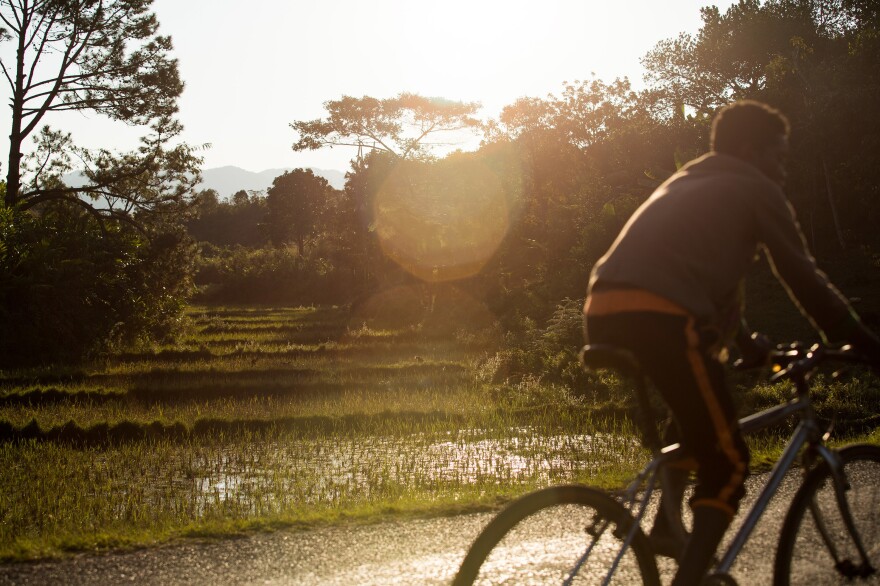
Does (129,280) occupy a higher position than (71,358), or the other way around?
(129,280)

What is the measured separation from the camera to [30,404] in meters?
14.4

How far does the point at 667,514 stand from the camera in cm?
308

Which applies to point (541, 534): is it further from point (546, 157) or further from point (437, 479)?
point (546, 157)

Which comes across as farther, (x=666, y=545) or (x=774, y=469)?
(x=666, y=545)

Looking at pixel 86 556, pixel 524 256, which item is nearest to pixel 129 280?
pixel 524 256

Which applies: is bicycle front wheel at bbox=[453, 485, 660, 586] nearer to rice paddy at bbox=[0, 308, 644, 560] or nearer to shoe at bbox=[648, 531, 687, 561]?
shoe at bbox=[648, 531, 687, 561]

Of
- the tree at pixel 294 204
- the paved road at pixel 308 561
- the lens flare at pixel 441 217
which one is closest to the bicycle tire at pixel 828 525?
the paved road at pixel 308 561

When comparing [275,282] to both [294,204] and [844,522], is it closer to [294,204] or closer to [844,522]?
[294,204]

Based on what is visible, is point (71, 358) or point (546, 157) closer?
point (71, 358)

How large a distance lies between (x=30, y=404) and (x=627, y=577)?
13608 millimetres

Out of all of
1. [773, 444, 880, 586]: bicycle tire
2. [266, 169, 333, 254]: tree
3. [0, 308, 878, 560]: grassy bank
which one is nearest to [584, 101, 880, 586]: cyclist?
[773, 444, 880, 586]: bicycle tire

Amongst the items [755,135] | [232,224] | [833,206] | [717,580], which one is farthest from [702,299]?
[232,224]

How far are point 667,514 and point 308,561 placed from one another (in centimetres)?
241

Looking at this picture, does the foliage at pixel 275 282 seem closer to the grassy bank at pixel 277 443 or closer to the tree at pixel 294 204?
the tree at pixel 294 204
